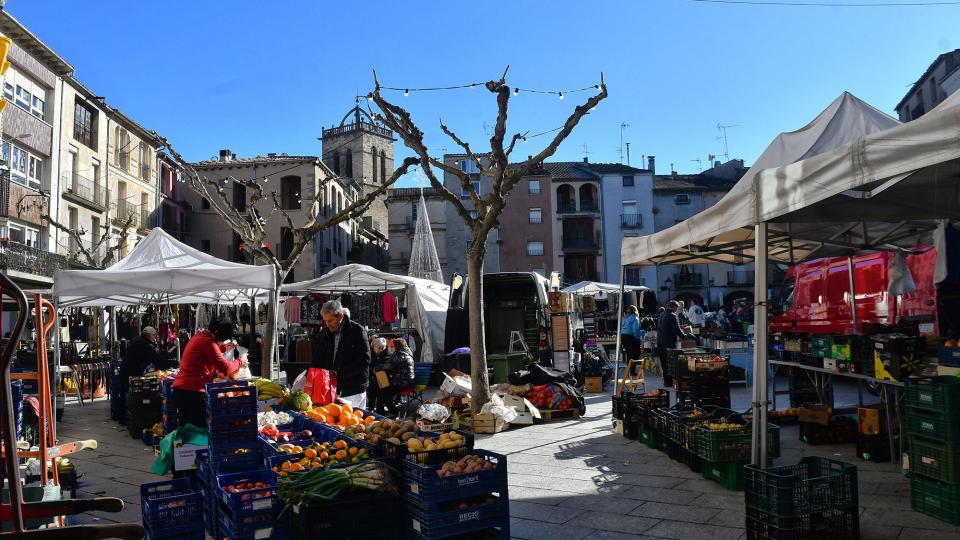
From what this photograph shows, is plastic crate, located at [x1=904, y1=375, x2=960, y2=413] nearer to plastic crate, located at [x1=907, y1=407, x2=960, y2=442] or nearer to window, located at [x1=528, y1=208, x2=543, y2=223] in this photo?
plastic crate, located at [x1=907, y1=407, x2=960, y2=442]

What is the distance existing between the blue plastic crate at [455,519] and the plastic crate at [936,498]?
3156 mm

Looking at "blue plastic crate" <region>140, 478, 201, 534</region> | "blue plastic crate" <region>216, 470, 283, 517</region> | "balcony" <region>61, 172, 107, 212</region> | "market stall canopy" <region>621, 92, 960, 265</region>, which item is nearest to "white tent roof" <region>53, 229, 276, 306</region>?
"blue plastic crate" <region>140, 478, 201, 534</region>

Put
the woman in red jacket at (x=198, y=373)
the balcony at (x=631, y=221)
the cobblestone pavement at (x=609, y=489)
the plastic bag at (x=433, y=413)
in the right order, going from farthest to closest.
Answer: the balcony at (x=631, y=221), the plastic bag at (x=433, y=413), the woman in red jacket at (x=198, y=373), the cobblestone pavement at (x=609, y=489)

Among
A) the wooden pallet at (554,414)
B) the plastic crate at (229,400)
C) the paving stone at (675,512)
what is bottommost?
the paving stone at (675,512)

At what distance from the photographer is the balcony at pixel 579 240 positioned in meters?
49.4

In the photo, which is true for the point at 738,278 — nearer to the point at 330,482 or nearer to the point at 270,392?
the point at 270,392

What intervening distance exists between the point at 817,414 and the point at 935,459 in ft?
9.99

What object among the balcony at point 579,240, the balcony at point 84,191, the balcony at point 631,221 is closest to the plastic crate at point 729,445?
the balcony at point 84,191

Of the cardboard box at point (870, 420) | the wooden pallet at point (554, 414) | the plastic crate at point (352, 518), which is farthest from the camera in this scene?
the wooden pallet at point (554, 414)

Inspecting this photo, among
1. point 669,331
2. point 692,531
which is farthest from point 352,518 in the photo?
point 669,331

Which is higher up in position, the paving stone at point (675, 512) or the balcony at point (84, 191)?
the balcony at point (84, 191)

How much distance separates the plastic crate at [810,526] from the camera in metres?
4.27

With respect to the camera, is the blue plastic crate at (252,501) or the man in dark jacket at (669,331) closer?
the blue plastic crate at (252,501)

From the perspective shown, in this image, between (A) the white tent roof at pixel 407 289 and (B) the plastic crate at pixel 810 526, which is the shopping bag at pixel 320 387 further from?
(A) the white tent roof at pixel 407 289
